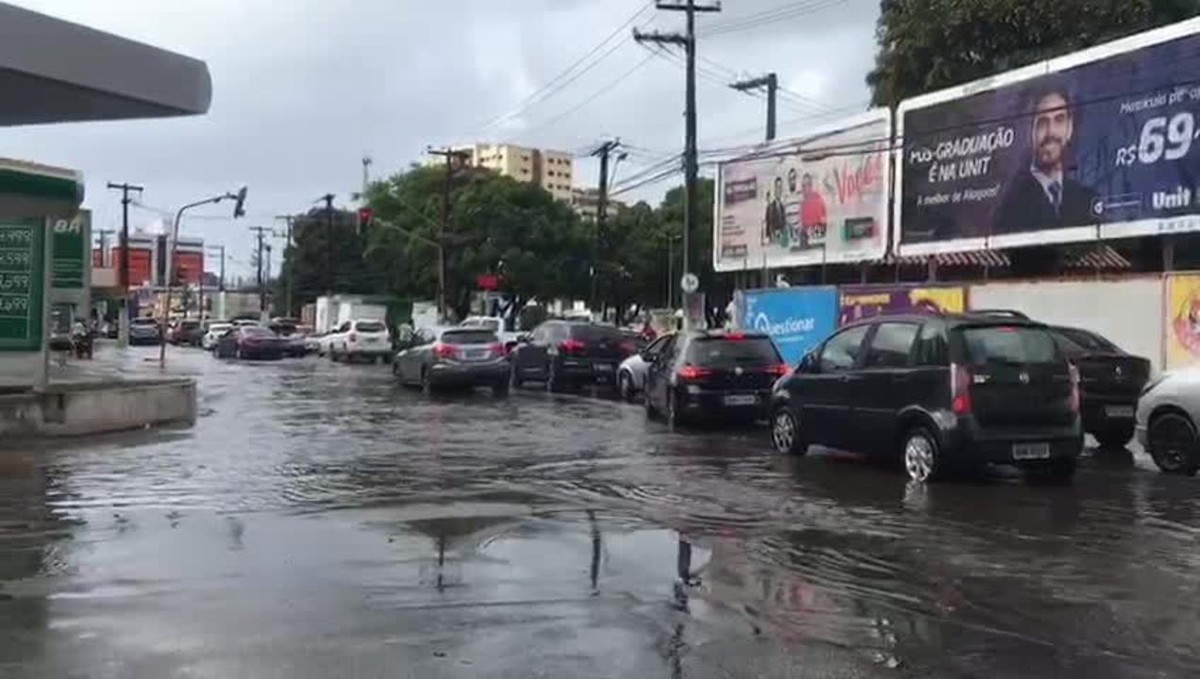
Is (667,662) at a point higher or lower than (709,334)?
lower

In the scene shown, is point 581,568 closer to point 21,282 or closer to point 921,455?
point 921,455

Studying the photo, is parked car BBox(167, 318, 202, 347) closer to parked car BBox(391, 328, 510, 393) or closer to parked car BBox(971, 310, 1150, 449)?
parked car BBox(391, 328, 510, 393)

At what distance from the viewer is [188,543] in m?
9.35

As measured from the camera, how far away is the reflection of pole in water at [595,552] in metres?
7.96

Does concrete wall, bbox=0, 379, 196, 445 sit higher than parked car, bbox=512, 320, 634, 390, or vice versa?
parked car, bbox=512, 320, 634, 390

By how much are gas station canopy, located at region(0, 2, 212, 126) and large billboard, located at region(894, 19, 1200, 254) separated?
65.9ft

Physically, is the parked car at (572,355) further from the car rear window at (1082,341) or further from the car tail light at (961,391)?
the car tail light at (961,391)

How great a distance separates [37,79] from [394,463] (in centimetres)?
755

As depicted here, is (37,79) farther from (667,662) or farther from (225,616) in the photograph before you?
(667,662)

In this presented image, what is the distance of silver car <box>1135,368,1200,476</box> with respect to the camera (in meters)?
14.0

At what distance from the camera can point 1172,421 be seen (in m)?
14.3

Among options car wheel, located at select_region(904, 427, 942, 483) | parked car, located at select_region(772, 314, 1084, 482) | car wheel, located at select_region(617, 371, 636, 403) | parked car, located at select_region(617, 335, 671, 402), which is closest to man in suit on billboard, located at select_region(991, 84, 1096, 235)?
parked car, located at select_region(617, 335, 671, 402)

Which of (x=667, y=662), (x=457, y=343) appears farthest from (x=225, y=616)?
(x=457, y=343)

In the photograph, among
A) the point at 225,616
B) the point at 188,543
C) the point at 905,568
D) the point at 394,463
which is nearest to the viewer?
the point at 225,616
